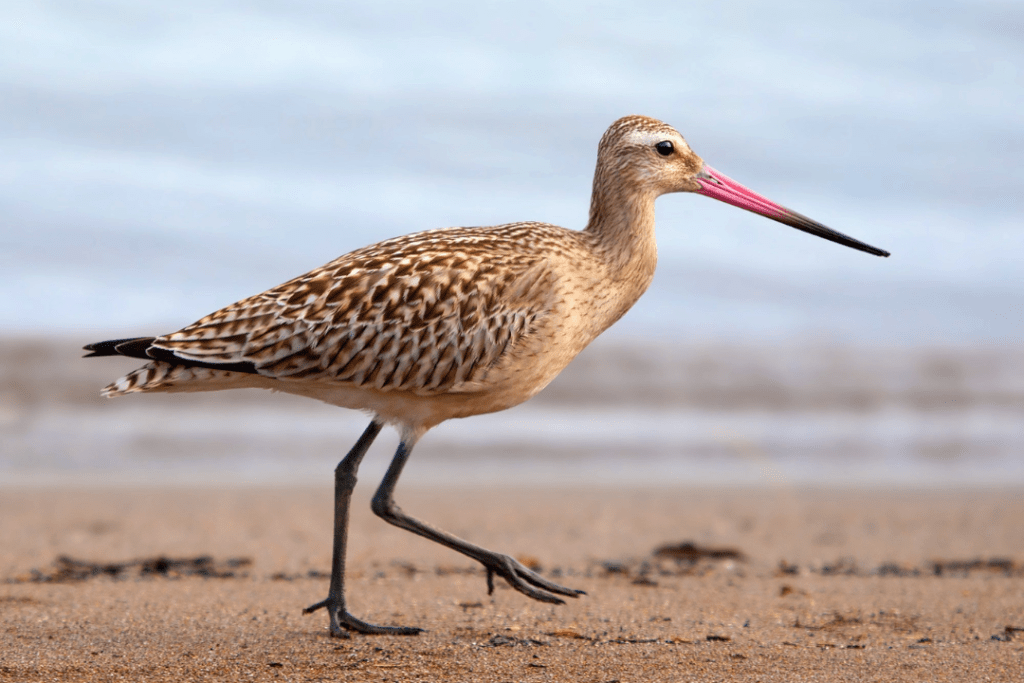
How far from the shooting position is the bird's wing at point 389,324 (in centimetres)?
527

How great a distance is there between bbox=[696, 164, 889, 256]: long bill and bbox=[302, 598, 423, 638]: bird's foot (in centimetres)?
291

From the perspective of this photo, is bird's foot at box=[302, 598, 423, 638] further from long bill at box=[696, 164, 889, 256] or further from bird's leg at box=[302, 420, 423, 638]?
long bill at box=[696, 164, 889, 256]

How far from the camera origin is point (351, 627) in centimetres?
518

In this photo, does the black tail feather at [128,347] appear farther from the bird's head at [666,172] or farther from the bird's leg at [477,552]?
the bird's head at [666,172]

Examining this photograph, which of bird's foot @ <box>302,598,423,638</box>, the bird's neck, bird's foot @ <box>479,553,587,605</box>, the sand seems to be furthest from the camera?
the bird's neck

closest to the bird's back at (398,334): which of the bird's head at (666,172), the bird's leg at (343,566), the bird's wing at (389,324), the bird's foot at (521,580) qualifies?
the bird's wing at (389,324)

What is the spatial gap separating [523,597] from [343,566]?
133 centimetres

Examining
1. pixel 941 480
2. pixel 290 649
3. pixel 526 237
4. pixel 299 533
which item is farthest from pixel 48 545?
pixel 941 480

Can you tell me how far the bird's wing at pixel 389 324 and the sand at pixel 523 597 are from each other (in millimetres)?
1218

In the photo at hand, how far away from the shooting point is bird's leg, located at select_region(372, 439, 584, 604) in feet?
17.3

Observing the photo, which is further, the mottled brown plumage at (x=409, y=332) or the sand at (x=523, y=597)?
the mottled brown plumage at (x=409, y=332)

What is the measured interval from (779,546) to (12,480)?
798 cm

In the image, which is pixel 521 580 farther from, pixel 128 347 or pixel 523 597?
pixel 128 347

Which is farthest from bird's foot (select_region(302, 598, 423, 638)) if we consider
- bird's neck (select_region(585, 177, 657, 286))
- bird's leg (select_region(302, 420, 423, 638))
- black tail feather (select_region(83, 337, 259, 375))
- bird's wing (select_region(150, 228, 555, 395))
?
bird's neck (select_region(585, 177, 657, 286))
